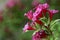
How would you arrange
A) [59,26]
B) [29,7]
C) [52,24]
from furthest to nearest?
[29,7], [59,26], [52,24]

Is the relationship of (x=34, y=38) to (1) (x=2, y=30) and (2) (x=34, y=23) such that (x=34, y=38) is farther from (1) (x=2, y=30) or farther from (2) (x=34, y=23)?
(1) (x=2, y=30)

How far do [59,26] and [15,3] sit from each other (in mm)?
1370

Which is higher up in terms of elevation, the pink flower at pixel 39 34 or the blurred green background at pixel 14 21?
the blurred green background at pixel 14 21

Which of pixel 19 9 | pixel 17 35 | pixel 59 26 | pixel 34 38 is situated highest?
pixel 19 9

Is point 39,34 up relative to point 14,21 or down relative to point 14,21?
down

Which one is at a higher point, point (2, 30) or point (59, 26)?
point (2, 30)

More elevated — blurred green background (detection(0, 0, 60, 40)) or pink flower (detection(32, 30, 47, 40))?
blurred green background (detection(0, 0, 60, 40))

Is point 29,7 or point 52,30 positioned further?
point 29,7

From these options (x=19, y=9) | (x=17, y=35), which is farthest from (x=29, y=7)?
(x=17, y=35)

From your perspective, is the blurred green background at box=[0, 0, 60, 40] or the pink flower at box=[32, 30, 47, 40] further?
the blurred green background at box=[0, 0, 60, 40]

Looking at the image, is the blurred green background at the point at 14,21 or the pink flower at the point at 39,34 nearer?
the pink flower at the point at 39,34

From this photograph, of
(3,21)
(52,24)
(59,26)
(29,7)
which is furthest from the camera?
(3,21)

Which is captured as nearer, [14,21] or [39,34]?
[39,34]

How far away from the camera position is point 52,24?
163 cm
